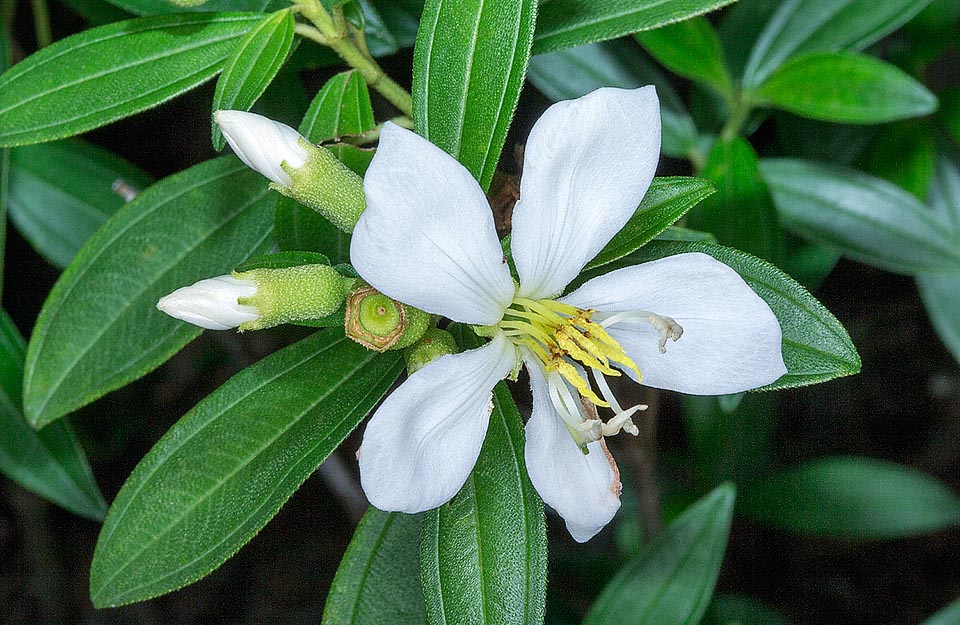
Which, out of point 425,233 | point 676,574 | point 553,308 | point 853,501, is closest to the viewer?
point 425,233

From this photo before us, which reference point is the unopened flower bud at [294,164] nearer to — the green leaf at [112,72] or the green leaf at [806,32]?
the green leaf at [112,72]

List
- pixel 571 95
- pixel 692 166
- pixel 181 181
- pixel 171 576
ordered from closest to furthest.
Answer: pixel 171 576, pixel 181 181, pixel 571 95, pixel 692 166

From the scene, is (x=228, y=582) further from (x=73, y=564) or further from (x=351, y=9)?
(x=351, y=9)

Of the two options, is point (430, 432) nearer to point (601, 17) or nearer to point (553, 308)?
point (553, 308)

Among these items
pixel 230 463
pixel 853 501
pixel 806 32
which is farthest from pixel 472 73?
pixel 853 501

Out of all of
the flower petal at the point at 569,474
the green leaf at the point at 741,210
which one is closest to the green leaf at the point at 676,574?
the green leaf at the point at 741,210

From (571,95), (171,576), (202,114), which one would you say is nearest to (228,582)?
(202,114)
